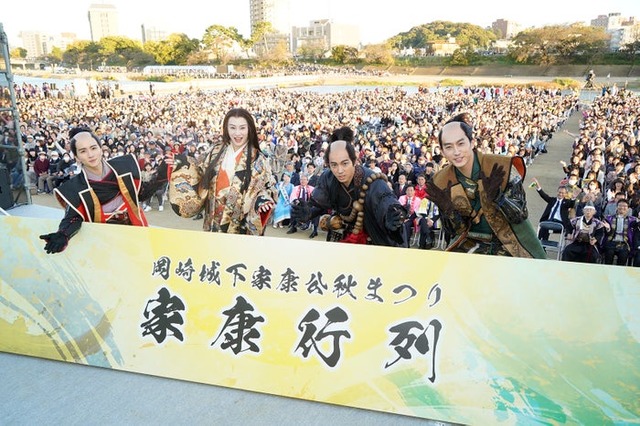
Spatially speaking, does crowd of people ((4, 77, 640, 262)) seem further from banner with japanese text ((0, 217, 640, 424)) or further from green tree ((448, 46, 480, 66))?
green tree ((448, 46, 480, 66))

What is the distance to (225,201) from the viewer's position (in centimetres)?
317

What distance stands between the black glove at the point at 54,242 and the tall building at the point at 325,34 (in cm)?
10703

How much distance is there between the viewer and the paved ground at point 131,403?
2.21 meters

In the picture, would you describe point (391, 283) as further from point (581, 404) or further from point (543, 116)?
point (543, 116)

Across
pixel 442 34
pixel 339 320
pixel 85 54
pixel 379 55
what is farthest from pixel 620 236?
pixel 442 34

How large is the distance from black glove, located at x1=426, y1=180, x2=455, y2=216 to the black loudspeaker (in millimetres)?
6413

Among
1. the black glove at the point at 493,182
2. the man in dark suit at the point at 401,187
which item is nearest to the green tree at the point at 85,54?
the man in dark suit at the point at 401,187

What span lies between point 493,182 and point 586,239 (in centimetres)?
311

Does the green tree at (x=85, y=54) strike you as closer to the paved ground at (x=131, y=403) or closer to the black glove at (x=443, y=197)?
the paved ground at (x=131, y=403)

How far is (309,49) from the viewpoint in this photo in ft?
282

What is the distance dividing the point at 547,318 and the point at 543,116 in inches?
696

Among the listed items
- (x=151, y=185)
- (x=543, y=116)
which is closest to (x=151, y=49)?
(x=543, y=116)

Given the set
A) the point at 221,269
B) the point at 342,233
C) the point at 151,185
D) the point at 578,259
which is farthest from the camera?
the point at 578,259

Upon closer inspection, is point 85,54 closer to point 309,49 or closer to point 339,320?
point 309,49
